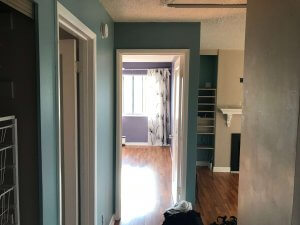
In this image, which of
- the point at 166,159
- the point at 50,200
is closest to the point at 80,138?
the point at 50,200

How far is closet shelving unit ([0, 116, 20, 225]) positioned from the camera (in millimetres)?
1126

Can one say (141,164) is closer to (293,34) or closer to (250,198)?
(250,198)

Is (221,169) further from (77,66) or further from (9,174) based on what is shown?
(9,174)

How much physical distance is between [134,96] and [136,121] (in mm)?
716

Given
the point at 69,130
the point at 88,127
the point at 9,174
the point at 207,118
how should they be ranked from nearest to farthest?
1. the point at 9,174
2. the point at 69,130
3. the point at 88,127
4. the point at 207,118

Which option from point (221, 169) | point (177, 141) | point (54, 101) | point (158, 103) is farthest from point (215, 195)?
point (158, 103)

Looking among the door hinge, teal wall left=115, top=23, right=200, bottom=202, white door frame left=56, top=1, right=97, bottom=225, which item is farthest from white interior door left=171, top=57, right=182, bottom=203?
the door hinge

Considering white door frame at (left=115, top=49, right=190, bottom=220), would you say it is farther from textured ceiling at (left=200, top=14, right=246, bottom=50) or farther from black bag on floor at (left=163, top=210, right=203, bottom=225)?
black bag on floor at (left=163, top=210, right=203, bottom=225)

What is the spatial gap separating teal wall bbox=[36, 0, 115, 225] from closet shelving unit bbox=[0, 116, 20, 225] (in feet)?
0.36

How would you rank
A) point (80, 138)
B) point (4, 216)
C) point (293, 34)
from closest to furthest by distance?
point (293, 34) → point (4, 216) → point (80, 138)

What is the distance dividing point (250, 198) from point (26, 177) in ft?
3.29

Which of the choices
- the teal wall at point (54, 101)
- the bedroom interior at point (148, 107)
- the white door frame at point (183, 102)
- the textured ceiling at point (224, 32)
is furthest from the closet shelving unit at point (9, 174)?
the bedroom interior at point (148, 107)

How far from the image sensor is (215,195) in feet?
13.6

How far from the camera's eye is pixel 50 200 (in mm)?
1282
